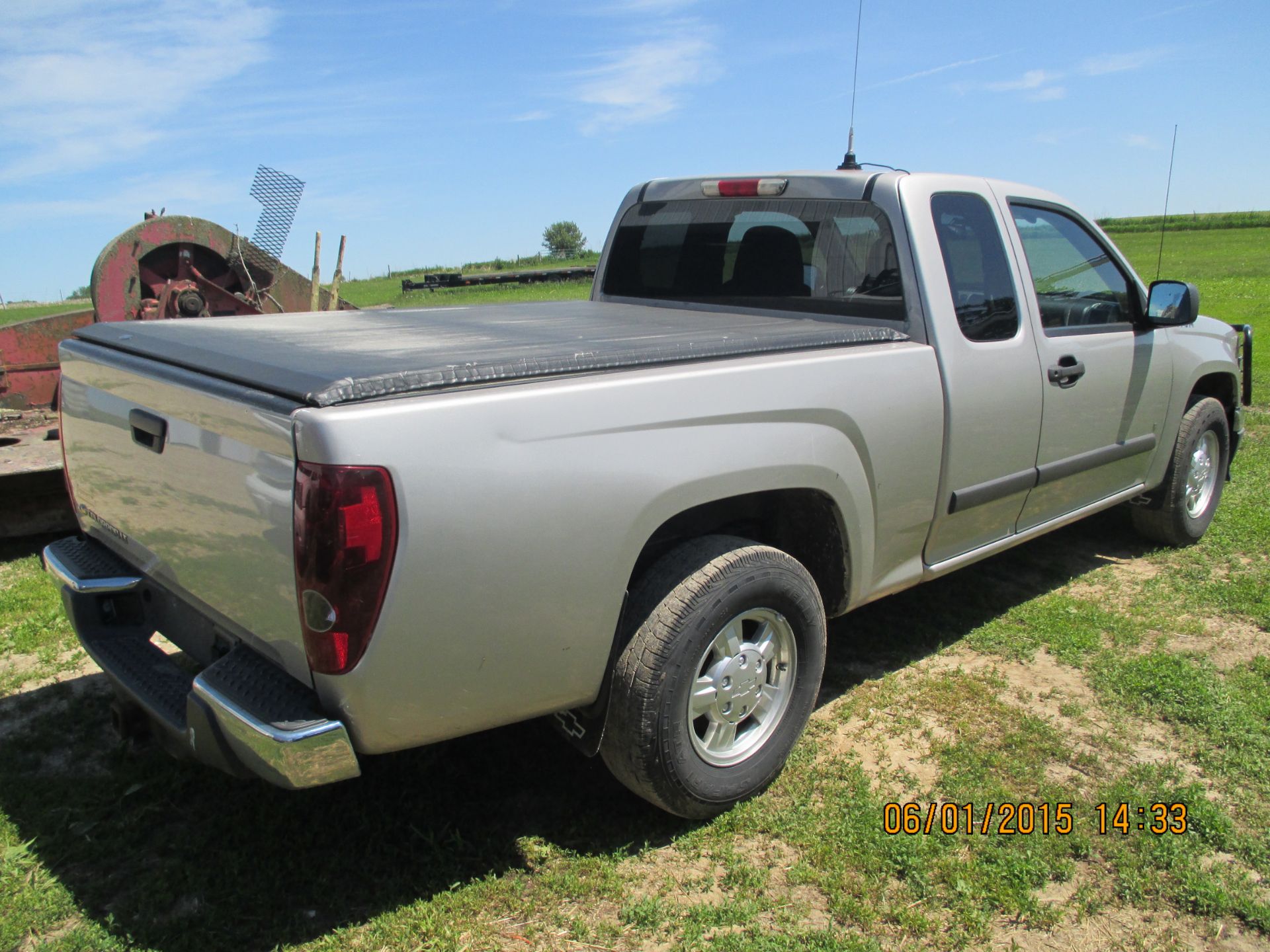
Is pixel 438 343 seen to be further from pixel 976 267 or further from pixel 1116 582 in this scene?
pixel 1116 582

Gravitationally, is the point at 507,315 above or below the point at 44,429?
above

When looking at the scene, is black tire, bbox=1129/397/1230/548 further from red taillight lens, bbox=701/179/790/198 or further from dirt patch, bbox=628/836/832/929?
dirt patch, bbox=628/836/832/929

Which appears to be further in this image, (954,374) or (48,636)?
(48,636)

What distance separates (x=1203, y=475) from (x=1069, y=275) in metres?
1.98

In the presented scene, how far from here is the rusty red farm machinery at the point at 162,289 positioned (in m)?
6.91

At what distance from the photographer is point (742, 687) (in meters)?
2.94

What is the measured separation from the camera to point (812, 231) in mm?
3891

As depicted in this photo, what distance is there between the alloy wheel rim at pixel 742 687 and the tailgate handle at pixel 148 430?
1.56 meters

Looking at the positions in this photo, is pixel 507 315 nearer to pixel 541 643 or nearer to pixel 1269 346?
pixel 541 643

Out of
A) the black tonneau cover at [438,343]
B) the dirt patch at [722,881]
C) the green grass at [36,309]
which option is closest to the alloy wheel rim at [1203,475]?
the black tonneau cover at [438,343]

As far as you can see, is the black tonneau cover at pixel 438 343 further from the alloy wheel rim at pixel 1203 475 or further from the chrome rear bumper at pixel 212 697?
the alloy wheel rim at pixel 1203 475

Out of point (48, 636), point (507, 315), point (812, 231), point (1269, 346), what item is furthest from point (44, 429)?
point (1269, 346)

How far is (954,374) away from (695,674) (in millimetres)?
1511

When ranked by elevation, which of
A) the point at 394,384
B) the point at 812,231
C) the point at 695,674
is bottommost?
the point at 695,674
